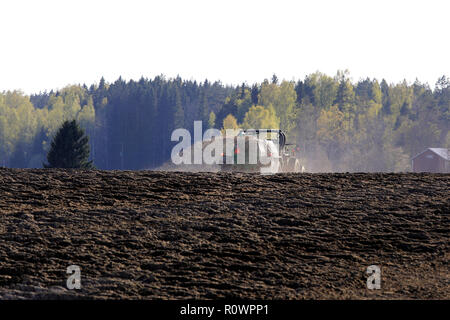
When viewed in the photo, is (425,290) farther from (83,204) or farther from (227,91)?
(227,91)

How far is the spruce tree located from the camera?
3344cm

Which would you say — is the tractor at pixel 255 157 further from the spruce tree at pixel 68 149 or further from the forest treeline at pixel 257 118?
the forest treeline at pixel 257 118

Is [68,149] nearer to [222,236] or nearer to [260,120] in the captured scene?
[222,236]

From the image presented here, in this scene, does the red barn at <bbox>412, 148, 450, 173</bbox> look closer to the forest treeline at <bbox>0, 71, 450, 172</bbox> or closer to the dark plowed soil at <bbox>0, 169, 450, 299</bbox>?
the forest treeline at <bbox>0, 71, 450, 172</bbox>

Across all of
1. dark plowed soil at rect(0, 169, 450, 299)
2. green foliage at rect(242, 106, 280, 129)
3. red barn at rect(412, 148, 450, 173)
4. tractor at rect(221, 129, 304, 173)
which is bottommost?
dark plowed soil at rect(0, 169, 450, 299)

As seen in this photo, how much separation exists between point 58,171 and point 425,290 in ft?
26.0

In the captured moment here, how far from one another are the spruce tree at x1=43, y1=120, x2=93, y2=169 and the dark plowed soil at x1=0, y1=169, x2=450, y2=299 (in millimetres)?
22611

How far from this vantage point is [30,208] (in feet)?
→ 30.2

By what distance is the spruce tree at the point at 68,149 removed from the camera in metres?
33.4

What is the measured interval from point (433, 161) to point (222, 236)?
251 ft

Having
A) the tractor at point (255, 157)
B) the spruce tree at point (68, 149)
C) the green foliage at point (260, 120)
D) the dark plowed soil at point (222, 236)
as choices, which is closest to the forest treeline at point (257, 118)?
the green foliage at point (260, 120)

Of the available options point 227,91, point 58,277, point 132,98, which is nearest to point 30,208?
point 58,277

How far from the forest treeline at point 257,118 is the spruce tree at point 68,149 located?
55.2m

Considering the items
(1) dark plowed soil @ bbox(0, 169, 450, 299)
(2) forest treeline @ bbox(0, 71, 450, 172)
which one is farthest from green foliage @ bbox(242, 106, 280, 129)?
(1) dark plowed soil @ bbox(0, 169, 450, 299)
